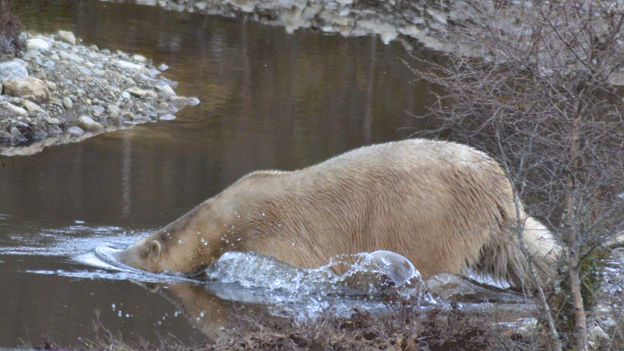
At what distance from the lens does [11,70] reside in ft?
37.7

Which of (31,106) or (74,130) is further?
(74,130)

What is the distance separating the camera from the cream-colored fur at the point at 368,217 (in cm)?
649

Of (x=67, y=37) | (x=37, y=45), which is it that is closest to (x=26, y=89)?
(x=37, y=45)

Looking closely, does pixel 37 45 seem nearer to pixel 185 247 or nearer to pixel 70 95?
A: pixel 70 95

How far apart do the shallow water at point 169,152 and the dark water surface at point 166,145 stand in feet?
0.07

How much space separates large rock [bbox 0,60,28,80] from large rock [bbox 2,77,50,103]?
141 millimetres

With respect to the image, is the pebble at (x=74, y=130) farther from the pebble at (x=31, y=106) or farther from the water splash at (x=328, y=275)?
the water splash at (x=328, y=275)

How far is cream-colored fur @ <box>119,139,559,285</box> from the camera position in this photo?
6492 mm

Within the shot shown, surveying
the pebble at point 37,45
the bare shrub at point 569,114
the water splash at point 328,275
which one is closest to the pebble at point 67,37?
the pebble at point 37,45

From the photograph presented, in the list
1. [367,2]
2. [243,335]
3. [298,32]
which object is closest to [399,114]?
[298,32]

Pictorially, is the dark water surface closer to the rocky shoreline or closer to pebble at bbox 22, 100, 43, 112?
the rocky shoreline

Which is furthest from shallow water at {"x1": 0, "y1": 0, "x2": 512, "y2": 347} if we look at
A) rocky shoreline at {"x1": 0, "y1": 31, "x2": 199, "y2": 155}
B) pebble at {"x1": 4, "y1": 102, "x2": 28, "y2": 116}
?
pebble at {"x1": 4, "y1": 102, "x2": 28, "y2": 116}

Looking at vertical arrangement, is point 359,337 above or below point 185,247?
above

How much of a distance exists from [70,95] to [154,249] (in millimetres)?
5849
